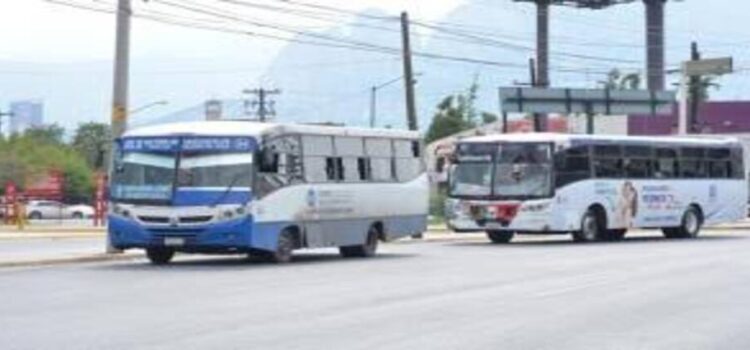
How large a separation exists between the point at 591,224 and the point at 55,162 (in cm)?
7407

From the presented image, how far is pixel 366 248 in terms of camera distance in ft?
99.6

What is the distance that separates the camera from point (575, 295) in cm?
1966

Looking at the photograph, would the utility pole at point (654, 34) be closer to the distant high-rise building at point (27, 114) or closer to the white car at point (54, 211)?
the white car at point (54, 211)

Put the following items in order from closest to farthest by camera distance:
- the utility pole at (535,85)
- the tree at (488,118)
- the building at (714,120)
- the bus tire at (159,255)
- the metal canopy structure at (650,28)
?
the bus tire at (159,255) → the utility pole at (535,85) → the building at (714,120) → the metal canopy structure at (650,28) → the tree at (488,118)

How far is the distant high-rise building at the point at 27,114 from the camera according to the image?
15450 cm

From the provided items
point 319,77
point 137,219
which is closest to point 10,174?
point 137,219

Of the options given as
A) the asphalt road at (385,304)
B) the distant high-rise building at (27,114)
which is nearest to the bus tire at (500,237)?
the asphalt road at (385,304)

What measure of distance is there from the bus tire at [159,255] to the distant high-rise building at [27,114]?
121652 millimetres

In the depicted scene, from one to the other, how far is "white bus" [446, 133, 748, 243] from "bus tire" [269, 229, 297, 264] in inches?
400

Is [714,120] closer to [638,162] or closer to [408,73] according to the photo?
[408,73]

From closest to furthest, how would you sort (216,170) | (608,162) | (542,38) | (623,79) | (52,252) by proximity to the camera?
1. (216,170)
2. (52,252)
3. (608,162)
4. (542,38)
5. (623,79)

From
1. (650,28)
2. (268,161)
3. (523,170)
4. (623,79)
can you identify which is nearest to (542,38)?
(650,28)

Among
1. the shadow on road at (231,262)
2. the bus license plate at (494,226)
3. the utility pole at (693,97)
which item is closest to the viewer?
the shadow on road at (231,262)

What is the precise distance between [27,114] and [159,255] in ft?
491
